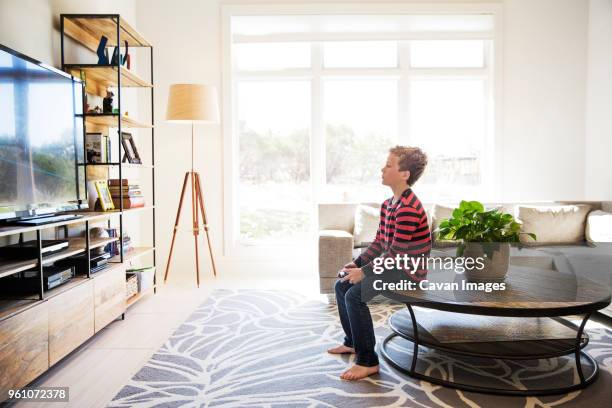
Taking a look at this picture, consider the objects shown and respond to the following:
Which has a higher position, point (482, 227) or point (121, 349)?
point (482, 227)

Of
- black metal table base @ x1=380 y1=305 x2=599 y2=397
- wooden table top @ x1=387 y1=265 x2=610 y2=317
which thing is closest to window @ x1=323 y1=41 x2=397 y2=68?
wooden table top @ x1=387 y1=265 x2=610 y2=317

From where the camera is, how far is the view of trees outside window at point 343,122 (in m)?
5.32

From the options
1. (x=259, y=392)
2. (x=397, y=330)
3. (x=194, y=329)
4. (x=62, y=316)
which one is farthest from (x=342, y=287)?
(x=62, y=316)

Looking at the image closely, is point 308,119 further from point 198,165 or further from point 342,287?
point 342,287

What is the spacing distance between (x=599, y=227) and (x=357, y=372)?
2883 millimetres

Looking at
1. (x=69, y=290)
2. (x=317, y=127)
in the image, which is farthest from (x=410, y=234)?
(x=317, y=127)

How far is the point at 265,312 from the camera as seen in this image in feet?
12.1

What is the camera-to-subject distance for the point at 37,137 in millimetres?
2617

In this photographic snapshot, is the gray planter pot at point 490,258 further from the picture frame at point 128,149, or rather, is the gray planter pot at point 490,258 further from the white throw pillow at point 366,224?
the picture frame at point 128,149

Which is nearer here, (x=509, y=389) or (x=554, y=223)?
(x=509, y=389)

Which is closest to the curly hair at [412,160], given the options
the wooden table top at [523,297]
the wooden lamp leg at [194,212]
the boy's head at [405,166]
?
the boy's head at [405,166]

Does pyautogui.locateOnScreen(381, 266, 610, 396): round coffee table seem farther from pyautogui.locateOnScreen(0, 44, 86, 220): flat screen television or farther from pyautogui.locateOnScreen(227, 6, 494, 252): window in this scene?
pyautogui.locateOnScreen(227, 6, 494, 252): window

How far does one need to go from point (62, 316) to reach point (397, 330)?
1793 mm

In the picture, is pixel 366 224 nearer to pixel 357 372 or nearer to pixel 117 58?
pixel 357 372
